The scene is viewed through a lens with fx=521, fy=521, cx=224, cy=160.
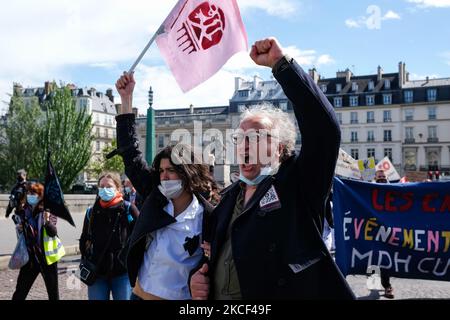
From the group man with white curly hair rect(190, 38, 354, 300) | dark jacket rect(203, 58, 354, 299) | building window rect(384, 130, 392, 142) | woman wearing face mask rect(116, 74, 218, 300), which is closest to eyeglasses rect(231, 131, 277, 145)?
man with white curly hair rect(190, 38, 354, 300)

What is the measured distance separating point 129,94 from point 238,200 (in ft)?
4.54

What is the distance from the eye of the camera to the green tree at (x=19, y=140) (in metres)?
50.3

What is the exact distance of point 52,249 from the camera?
6.02 meters

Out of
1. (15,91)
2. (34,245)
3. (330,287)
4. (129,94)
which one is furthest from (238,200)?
(15,91)

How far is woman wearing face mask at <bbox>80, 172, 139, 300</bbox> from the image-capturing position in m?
4.86

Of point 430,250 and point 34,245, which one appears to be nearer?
point 430,250

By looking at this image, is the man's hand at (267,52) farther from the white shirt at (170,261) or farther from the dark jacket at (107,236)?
the dark jacket at (107,236)

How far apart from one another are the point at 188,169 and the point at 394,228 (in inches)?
117

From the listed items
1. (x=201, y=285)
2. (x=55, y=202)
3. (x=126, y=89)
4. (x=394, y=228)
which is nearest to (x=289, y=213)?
(x=201, y=285)

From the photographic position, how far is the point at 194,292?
2.62m

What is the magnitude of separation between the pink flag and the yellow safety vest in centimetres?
312

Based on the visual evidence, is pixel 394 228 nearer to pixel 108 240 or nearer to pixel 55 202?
pixel 108 240

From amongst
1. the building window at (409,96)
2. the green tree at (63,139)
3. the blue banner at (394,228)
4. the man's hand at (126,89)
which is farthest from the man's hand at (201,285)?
the building window at (409,96)
